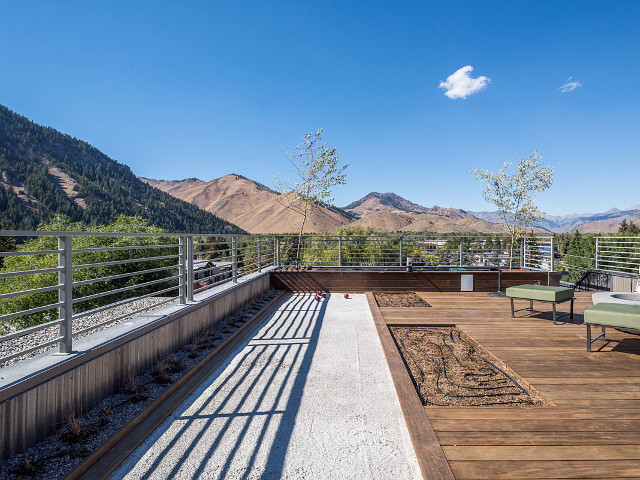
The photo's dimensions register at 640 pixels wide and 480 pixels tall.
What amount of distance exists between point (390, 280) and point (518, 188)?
8669mm

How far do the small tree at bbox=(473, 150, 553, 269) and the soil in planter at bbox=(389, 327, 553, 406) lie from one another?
1076cm

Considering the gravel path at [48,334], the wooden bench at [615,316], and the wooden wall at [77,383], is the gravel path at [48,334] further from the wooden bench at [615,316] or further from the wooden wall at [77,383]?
the wooden bench at [615,316]

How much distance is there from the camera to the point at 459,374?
2.74 metres

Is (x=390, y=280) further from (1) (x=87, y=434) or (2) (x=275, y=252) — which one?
(1) (x=87, y=434)

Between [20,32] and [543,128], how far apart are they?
464ft

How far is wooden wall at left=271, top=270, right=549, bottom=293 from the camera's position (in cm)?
706

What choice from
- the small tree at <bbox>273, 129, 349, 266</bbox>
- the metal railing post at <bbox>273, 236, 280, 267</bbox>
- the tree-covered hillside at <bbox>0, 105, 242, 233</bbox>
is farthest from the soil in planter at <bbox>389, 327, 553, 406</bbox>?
the tree-covered hillside at <bbox>0, 105, 242, 233</bbox>

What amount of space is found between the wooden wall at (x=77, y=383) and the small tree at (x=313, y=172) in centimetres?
707

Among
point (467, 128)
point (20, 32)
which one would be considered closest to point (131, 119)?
point (20, 32)

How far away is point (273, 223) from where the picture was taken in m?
99.4

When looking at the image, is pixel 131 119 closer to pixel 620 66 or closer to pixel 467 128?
pixel 467 128

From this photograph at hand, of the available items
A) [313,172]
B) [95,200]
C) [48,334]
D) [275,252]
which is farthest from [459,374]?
[95,200]

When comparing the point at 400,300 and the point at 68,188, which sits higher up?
the point at 68,188

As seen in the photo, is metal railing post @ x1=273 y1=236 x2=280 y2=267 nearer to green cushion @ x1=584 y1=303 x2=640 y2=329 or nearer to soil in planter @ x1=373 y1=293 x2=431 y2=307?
Answer: soil in planter @ x1=373 y1=293 x2=431 y2=307
